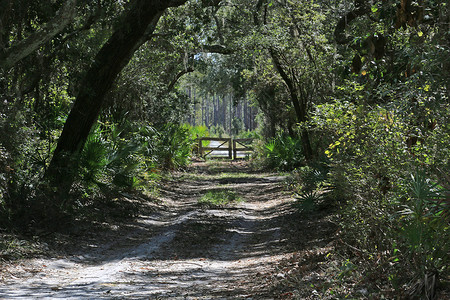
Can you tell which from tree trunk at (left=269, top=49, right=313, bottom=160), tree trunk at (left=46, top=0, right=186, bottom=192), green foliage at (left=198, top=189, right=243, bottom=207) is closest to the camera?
tree trunk at (left=46, top=0, right=186, bottom=192)

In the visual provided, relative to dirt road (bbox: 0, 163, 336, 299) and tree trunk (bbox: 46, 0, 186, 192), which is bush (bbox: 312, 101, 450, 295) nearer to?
dirt road (bbox: 0, 163, 336, 299)

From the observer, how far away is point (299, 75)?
1667 cm

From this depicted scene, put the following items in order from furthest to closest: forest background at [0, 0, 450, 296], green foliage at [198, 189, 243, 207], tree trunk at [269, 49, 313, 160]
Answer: tree trunk at [269, 49, 313, 160] → green foliage at [198, 189, 243, 207] → forest background at [0, 0, 450, 296]

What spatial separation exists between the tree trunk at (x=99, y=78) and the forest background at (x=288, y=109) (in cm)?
3

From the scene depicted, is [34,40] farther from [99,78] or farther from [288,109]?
[288,109]

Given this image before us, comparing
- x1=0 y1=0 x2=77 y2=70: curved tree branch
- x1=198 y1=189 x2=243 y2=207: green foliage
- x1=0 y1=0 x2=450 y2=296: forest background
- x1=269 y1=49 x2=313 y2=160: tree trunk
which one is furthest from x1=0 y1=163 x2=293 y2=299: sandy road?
x1=269 y1=49 x2=313 y2=160: tree trunk

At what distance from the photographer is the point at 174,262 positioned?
24.7 ft

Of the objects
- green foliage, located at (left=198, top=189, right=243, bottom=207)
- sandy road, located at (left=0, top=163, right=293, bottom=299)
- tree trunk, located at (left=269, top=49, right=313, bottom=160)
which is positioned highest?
tree trunk, located at (left=269, top=49, right=313, bottom=160)

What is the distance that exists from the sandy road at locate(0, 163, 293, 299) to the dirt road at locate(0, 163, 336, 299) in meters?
0.01

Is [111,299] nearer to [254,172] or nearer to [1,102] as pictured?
[1,102]

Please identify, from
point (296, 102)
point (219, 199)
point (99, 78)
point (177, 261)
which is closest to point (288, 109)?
point (296, 102)

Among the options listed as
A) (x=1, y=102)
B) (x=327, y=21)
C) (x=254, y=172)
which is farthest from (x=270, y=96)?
(x=1, y=102)

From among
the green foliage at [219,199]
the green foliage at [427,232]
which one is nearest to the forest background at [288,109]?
the green foliage at [427,232]

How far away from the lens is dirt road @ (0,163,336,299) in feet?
18.7
